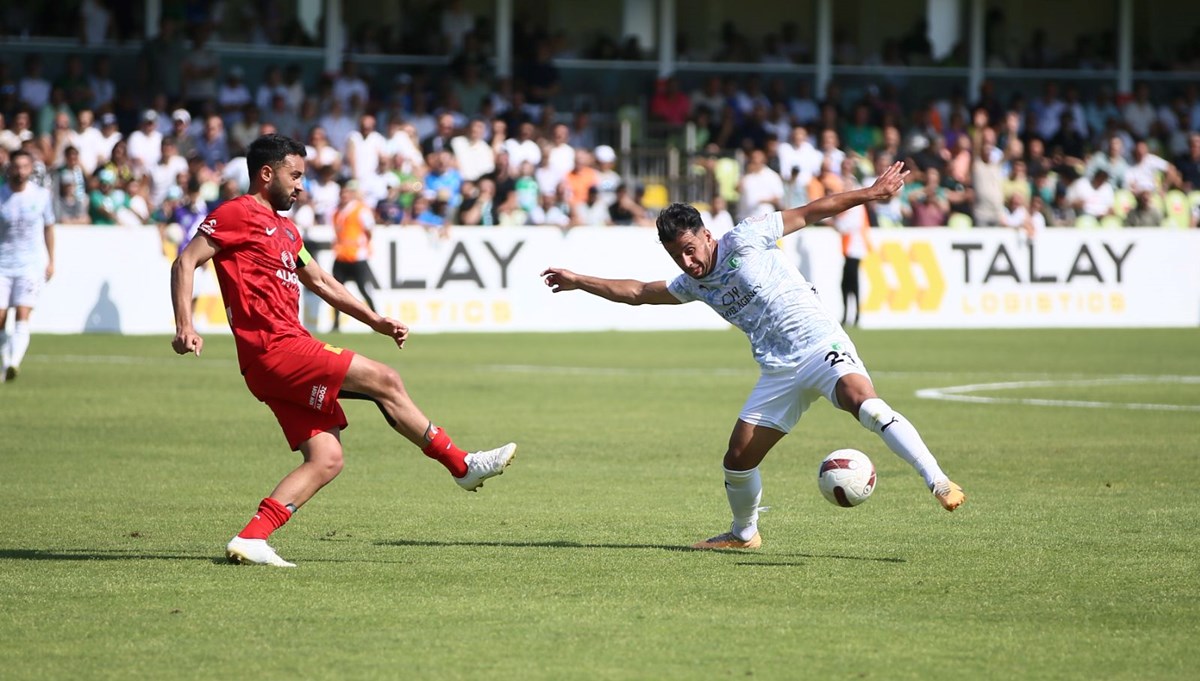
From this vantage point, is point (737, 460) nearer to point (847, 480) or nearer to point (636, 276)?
point (847, 480)

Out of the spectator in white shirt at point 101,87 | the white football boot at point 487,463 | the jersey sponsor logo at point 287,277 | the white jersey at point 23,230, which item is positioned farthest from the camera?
the spectator in white shirt at point 101,87

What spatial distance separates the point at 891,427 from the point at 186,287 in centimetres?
330

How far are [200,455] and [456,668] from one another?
7087 millimetres

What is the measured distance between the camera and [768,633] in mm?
6625

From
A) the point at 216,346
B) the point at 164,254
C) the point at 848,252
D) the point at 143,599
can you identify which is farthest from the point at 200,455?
the point at 848,252

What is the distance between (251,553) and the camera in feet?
26.3

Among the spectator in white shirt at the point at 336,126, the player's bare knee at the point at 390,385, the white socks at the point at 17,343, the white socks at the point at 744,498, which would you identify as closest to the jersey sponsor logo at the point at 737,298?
the white socks at the point at 744,498

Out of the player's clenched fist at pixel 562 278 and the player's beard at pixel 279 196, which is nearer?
the player's beard at pixel 279 196

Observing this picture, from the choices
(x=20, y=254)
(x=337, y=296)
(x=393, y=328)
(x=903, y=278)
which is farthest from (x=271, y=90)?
(x=393, y=328)

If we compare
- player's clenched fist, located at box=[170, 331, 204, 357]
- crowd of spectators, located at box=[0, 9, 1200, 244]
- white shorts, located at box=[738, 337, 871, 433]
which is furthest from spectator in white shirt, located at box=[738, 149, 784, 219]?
player's clenched fist, located at box=[170, 331, 204, 357]

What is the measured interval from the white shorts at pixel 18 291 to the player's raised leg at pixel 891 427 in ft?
37.5

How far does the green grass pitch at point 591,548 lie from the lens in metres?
6.29

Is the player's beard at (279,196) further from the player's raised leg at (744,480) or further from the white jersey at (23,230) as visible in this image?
the white jersey at (23,230)

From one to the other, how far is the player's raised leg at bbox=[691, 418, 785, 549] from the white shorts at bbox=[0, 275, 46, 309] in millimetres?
10997
